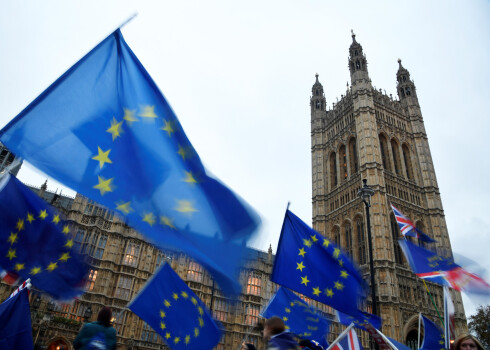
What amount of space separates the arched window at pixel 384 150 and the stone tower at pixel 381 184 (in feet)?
0.48

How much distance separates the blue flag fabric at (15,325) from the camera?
5.98m

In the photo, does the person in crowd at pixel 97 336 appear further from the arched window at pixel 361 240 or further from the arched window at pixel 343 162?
the arched window at pixel 343 162

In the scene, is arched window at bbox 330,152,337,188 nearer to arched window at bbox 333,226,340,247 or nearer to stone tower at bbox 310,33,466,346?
stone tower at bbox 310,33,466,346

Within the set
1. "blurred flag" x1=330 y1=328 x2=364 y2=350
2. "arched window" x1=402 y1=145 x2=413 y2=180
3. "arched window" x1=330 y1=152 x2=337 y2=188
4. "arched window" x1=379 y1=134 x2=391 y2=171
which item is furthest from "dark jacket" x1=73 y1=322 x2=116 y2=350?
"arched window" x1=402 y1=145 x2=413 y2=180

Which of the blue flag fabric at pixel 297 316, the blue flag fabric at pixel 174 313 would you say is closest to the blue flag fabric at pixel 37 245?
the blue flag fabric at pixel 174 313

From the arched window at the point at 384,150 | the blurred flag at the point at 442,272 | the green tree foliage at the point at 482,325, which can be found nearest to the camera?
the blurred flag at the point at 442,272

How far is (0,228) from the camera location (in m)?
6.31

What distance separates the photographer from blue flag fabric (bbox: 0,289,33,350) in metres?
5.98

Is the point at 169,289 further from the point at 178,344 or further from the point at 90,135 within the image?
the point at 90,135

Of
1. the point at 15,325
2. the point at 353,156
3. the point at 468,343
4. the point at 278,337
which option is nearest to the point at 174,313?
the point at 15,325

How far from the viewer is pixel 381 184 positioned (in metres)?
47.1

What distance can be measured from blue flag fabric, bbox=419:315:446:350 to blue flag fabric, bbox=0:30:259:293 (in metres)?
8.49

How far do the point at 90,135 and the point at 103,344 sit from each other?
10.4 feet

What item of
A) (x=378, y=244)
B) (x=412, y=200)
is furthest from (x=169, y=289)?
(x=412, y=200)
